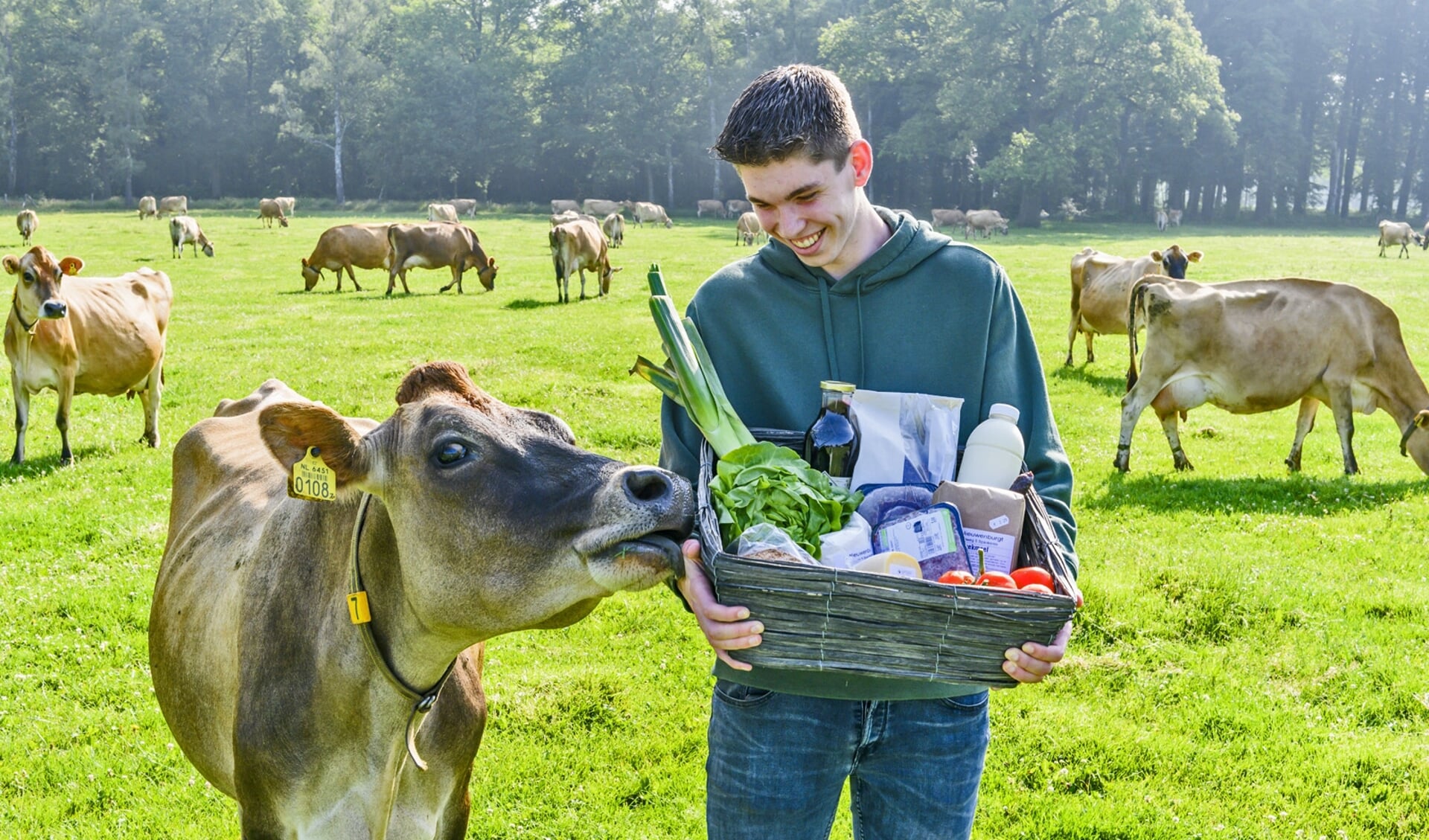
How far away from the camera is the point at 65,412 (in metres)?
9.97

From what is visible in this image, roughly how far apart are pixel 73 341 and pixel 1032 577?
10328 millimetres

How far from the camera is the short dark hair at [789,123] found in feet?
7.93

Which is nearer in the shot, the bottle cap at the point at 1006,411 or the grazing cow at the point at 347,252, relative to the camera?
the bottle cap at the point at 1006,411

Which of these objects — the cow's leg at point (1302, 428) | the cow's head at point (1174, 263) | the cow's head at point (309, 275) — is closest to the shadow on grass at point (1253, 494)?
the cow's leg at point (1302, 428)

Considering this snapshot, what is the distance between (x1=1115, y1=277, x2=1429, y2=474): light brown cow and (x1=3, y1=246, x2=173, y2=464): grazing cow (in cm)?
987

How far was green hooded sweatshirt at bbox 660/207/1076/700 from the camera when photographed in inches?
106

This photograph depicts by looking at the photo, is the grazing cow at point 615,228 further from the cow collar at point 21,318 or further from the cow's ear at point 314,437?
the cow's ear at point 314,437

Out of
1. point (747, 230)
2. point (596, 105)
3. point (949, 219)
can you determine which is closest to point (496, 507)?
point (747, 230)

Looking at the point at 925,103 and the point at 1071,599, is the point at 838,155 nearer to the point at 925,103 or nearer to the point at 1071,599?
the point at 1071,599

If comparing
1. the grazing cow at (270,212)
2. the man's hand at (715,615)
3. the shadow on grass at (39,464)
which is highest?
the grazing cow at (270,212)

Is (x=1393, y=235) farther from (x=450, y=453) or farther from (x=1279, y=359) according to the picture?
(x=450, y=453)

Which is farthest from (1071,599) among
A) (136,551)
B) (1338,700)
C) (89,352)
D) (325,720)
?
(89,352)

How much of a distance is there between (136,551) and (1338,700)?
7866mm

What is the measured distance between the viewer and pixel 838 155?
8.14ft
